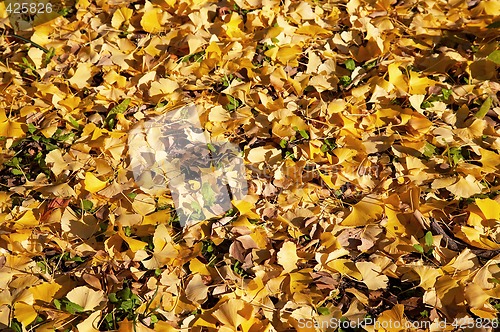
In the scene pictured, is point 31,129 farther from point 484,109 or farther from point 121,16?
point 484,109

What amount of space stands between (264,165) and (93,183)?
1.54 ft

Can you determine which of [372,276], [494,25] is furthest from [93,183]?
[494,25]

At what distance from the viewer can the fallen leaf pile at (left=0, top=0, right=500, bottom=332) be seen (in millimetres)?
1242

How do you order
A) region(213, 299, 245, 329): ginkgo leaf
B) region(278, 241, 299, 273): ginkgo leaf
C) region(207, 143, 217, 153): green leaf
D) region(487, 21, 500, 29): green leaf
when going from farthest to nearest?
region(487, 21, 500, 29): green leaf, region(207, 143, 217, 153): green leaf, region(278, 241, 299, 273): ginkgo leaf, region(213, 299, 245, 329): ginkgo leaf

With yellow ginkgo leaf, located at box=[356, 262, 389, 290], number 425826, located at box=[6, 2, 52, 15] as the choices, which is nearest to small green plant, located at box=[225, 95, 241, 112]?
yellow ginkgo leaf, located at box=[356, 262, 389, 290]

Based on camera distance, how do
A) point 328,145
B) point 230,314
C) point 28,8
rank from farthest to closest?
point 28,8 < point 328,145 < point 230,314

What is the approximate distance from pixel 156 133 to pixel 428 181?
0.78 meters

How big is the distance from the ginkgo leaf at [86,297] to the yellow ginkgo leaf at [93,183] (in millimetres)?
290

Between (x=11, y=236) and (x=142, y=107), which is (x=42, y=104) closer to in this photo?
(x=142, y=107)

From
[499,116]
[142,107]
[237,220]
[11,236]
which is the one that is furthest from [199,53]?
[499,116]

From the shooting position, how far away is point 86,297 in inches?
48.9

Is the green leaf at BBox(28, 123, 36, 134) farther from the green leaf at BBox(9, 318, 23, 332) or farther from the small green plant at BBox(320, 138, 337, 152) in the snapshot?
the small green plant at BBox(320, 138, 337, 152)

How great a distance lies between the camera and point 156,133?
155 centimetres

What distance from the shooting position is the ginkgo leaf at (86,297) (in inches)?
48.6
